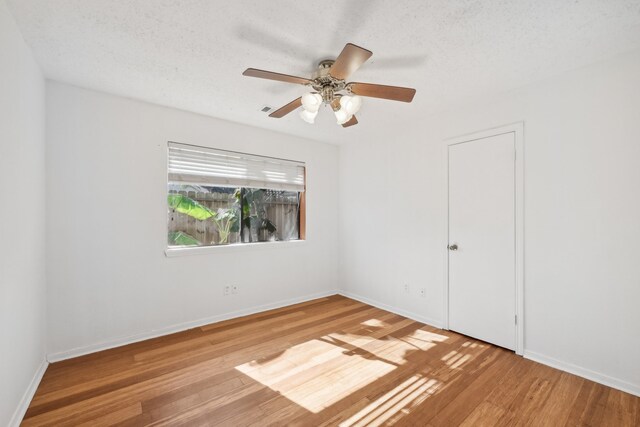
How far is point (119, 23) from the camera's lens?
67.5 inches

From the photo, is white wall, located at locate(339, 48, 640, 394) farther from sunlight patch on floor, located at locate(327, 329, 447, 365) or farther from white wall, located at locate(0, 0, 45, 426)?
white wall, located at locate(0, 0, 45, 426)

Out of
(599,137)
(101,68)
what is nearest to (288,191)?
(101,68)

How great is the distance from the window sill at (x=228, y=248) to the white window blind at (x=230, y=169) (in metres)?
0.74

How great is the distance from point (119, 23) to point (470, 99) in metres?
2.93

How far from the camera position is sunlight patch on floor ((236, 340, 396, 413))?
2006mm

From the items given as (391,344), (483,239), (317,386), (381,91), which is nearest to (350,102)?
(381,91)

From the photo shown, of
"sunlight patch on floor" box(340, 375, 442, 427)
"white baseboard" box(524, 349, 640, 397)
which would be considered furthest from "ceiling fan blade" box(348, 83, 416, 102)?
"white baseboard" box(524, 349, 640, 397)

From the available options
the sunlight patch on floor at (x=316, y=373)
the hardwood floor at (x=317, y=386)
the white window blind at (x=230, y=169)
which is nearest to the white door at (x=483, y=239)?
the hardwood floor at (x=317, y=386)

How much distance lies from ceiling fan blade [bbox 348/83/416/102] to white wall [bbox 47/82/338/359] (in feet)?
6.47

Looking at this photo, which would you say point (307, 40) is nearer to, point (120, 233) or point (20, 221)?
point (20, 221)

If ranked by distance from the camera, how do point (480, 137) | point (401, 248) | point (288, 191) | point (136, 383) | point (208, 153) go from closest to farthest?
point (136, 383)
point (480, 137)
point (208, 153)
point (401, 248)
point (288, 191)

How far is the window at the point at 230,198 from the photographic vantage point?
3178mm

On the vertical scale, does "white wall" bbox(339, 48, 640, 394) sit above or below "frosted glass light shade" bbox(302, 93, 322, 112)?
below

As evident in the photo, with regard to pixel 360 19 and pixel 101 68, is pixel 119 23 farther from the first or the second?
pixel 360 19
